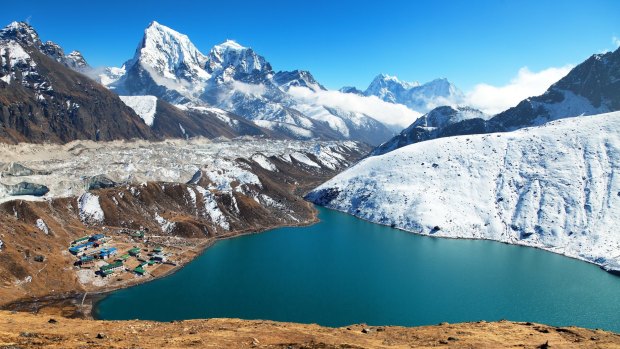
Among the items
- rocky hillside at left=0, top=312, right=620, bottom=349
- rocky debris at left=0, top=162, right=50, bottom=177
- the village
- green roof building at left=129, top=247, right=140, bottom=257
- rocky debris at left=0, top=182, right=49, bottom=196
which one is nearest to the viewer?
rocky hillside at left=0, top=312, right=620, bottom=349

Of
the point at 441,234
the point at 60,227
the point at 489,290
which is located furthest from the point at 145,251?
the point at 441,234

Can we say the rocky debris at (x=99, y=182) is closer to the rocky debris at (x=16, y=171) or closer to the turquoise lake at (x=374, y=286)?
the rocky debris at (x=16, y=171)

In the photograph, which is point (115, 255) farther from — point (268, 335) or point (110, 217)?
point (268, 335)

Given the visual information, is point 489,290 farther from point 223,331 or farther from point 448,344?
point 223,331

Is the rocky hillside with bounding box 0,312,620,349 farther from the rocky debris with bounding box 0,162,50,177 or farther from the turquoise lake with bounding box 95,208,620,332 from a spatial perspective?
the rocky debris with bounding box 0,162,50,177

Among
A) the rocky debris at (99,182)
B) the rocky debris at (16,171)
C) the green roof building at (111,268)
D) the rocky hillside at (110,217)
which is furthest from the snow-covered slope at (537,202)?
the rocky debris at (16,171)

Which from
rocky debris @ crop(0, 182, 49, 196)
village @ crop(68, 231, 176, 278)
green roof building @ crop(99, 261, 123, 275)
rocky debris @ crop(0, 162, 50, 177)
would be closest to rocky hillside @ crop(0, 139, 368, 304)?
rocky debris @ crop(0, 162, 50, 177)

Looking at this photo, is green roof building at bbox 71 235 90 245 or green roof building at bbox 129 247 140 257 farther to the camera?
green roof building at bbox 71 235 90 245
